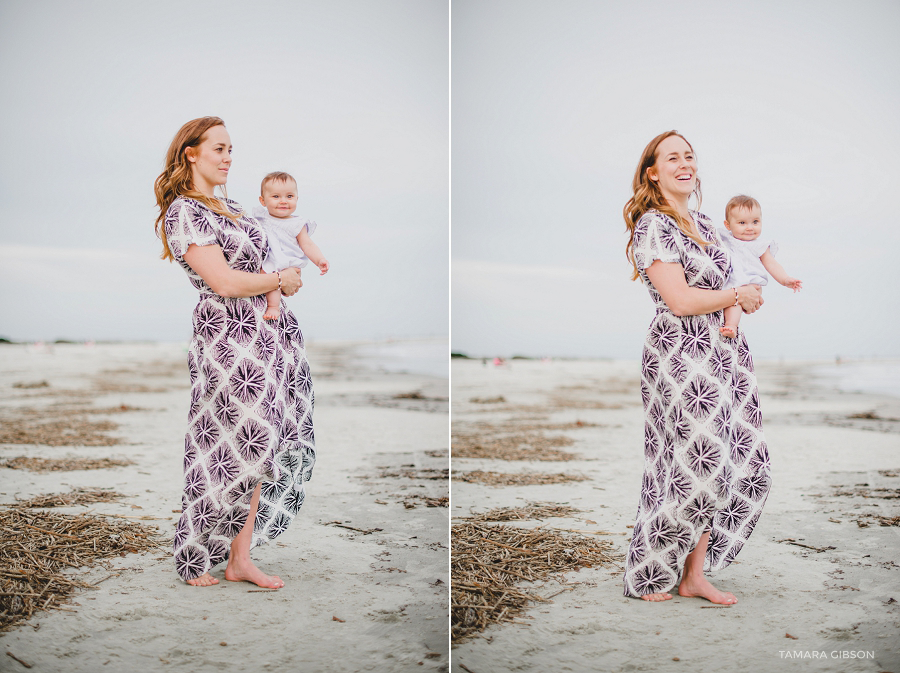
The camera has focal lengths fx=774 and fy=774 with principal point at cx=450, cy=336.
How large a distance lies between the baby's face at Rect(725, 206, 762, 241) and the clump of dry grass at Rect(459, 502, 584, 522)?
195 centimetres

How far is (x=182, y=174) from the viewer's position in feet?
9.60

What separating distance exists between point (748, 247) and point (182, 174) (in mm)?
2221

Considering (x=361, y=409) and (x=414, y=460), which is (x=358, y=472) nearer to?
(x=414, y=460)

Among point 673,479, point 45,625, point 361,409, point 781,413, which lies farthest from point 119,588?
point 781,413

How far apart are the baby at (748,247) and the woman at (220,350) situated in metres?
1.70

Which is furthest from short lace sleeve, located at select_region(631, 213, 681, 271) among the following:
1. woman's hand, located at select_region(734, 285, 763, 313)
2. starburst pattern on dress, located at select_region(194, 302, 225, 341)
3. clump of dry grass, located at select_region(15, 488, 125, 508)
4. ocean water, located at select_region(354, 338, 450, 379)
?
ocean water, located at select_region(354, 338, 450, 379)

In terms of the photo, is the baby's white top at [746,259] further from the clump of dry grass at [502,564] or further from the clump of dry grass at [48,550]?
the clump of dry grass at [48,550]

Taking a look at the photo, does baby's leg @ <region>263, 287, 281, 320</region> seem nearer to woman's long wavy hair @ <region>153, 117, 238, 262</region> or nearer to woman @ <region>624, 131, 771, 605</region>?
woman's long wavy hair @ <region>153, 117, 238, 262</region>

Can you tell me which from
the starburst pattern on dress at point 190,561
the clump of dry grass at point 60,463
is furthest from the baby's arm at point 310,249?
the clump of dry grass at point 60,463

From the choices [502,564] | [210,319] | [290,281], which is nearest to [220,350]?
[210,319]

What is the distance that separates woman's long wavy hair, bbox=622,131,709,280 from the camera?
9.42 feet

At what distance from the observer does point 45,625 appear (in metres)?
2.84

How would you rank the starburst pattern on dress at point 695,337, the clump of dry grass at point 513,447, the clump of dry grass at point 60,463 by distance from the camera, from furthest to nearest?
the clump of dry grass at point 513,447 → the clump of dry grass at point 60,463 → the starburst pattern on dress at point 695,337

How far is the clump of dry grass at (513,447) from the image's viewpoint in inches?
243
